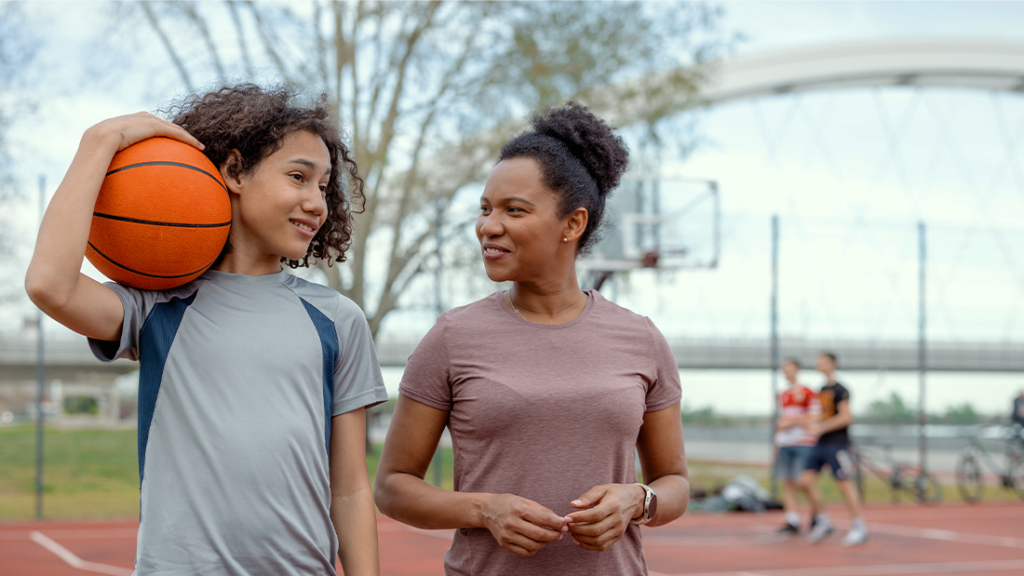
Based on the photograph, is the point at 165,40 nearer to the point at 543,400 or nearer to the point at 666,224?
the point at 666,224

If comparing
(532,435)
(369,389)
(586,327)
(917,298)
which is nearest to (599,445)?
(532,435)

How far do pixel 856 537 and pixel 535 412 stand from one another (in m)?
7.43

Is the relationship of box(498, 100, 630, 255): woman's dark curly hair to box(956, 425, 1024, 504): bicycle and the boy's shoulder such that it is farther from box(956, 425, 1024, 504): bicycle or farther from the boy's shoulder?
box(956, 425, 1024, 504): bicycle

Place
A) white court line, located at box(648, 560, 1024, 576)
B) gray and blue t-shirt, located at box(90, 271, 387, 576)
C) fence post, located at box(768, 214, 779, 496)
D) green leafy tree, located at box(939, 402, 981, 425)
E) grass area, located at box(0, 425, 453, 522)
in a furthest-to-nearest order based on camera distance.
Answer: green leafy tree, located at box(939, 402, 981, 425), fence post, located at box(768, 214, 779, 496), grass area, located at box(0, 425, 453, 522), white court line, located at box(648, 560, 1024, 576), gray and blue t-shirt, located at box(90, 271, 387, 576)

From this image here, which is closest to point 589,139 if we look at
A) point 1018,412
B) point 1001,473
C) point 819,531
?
point 819,531

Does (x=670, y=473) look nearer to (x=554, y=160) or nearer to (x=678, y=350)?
(x=554, y=160)

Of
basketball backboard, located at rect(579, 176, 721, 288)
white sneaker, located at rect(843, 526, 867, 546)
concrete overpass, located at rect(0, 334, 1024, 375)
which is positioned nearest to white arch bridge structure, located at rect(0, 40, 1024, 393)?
concrete overpass, located at rect(0, 334, 1024, 375)

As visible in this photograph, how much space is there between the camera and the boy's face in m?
1.78

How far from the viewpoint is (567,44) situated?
12664 mm

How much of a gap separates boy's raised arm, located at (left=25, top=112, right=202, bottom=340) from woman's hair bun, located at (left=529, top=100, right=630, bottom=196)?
3.04 ft

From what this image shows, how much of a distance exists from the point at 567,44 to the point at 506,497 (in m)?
11.5

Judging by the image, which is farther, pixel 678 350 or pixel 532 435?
pixel 678 350

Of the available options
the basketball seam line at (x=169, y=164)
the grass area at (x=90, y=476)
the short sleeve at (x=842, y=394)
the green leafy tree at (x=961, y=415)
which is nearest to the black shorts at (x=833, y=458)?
the short sleeve at (x=842, y=394)

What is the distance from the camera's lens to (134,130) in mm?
1655
